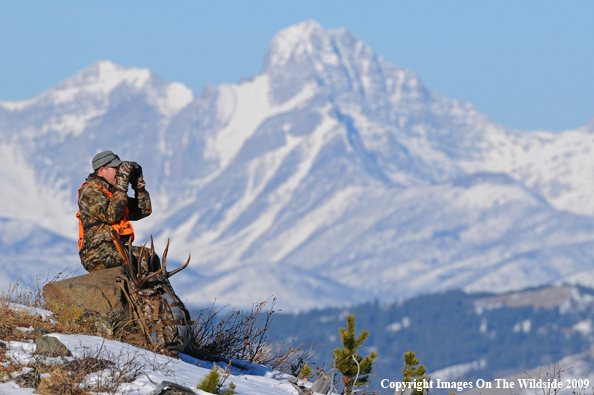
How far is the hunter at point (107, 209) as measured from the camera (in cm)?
1325

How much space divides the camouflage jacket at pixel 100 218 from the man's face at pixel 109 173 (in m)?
0.08

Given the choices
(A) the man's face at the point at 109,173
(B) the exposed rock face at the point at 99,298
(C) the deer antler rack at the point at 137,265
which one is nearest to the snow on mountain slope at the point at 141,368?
(B) the exposed rock face at the point at 99,298

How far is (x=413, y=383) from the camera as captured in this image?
12.3 metres

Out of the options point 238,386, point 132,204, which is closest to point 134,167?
point 132,204

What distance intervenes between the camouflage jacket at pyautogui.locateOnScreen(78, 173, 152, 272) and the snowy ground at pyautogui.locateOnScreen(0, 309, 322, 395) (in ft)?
5.55

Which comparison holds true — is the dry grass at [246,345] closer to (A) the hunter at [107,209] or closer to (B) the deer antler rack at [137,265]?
(B) the deer antler rack at [137,265]

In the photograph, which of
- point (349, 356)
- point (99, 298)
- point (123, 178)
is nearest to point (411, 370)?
point (349, 356)

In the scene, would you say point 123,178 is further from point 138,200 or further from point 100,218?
point 100,218

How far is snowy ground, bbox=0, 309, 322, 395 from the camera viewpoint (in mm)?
10672

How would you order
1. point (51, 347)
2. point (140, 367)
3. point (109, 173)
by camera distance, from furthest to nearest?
point (109, 173), point (51, 347), point (140, 367)

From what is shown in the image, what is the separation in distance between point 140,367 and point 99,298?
2.10 metres

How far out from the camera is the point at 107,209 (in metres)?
13.2

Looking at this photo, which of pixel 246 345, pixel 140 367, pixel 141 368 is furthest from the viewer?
pixel 246 345

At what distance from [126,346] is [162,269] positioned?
146 centimetres
